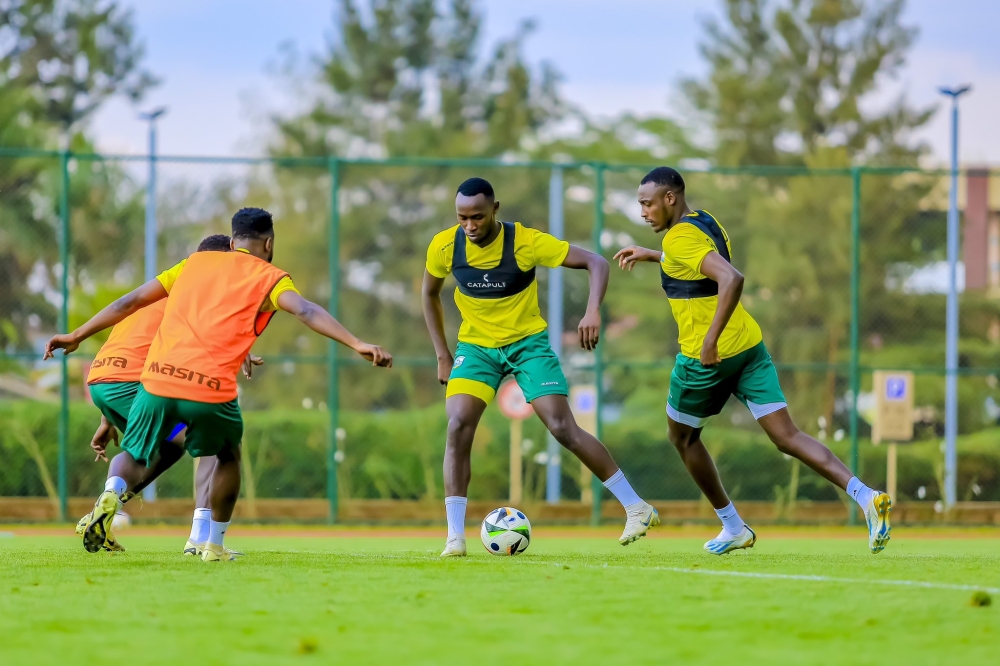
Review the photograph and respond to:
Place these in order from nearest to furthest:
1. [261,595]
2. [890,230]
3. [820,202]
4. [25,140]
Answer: [261,595] < [890,230] < [820,202] < [25,140]

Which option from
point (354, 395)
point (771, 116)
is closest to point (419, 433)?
point (354, 395)

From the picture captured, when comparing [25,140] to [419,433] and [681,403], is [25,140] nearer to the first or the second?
[419,433]

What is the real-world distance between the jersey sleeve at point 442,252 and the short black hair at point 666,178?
115 centimetres

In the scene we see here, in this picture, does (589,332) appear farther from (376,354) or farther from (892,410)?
(892,410)

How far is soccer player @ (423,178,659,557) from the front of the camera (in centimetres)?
768

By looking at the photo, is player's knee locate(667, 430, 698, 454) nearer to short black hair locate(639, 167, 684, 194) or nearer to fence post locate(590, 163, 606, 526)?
short black hair locate(639, 167, 684, 194)

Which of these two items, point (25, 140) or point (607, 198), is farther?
point (25, 140)

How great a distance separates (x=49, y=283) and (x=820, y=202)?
13872 mm

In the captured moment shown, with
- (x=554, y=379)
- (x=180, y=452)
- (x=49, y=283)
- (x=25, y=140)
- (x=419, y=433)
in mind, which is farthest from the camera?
(x=25, y=140)

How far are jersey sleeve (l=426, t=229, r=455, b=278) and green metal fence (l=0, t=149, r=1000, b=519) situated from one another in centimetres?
625

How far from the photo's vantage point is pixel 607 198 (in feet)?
84.9

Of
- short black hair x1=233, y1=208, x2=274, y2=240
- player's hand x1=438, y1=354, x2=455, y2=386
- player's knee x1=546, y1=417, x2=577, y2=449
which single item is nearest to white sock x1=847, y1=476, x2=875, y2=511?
player's knee x1=546, y1=417, x2=577, y2=449

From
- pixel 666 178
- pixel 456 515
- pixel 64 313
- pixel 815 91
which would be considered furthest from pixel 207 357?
pixel 815 91

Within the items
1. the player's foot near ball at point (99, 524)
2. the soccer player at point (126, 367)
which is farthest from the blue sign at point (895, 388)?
the player's foot near ball at point (99, 524)
